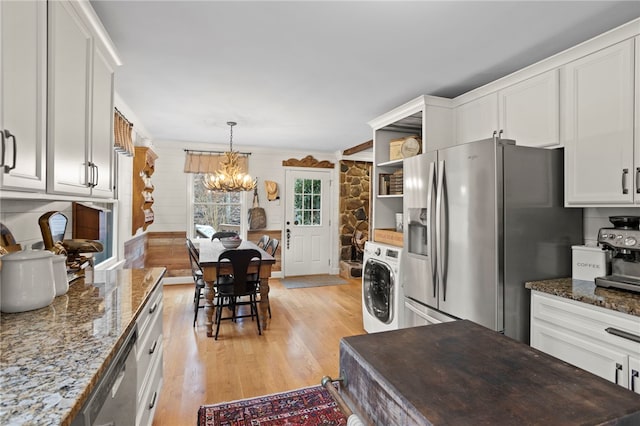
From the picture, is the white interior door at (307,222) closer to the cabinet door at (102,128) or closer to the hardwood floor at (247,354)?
the hardwood floor at (247,354)

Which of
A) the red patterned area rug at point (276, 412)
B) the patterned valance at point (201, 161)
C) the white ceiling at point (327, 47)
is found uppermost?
the white ceiling at point (327, 47)

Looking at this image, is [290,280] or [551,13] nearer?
[551,13]

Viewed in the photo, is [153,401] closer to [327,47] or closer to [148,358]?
[148,358]

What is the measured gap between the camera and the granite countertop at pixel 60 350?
0.75 metres

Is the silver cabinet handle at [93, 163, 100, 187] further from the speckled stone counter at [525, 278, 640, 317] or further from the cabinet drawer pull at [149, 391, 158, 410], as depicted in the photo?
the speckled stone counter at [525, 278, 640, 317]

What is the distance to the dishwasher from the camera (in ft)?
2.92

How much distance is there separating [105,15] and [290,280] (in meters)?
4.77

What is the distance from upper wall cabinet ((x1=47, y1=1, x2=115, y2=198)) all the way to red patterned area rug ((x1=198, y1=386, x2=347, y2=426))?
1.54 m

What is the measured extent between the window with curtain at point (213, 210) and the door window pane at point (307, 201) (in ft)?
3.36

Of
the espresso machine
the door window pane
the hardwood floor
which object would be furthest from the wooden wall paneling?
the espresso machine

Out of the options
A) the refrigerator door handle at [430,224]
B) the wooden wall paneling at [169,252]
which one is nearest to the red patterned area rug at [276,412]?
the refrigerator door handle at [430,224]

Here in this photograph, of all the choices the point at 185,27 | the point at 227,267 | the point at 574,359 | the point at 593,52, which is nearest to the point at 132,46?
the point at 185,27

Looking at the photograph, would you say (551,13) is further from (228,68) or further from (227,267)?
(227,267)

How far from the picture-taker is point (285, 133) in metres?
4.65
